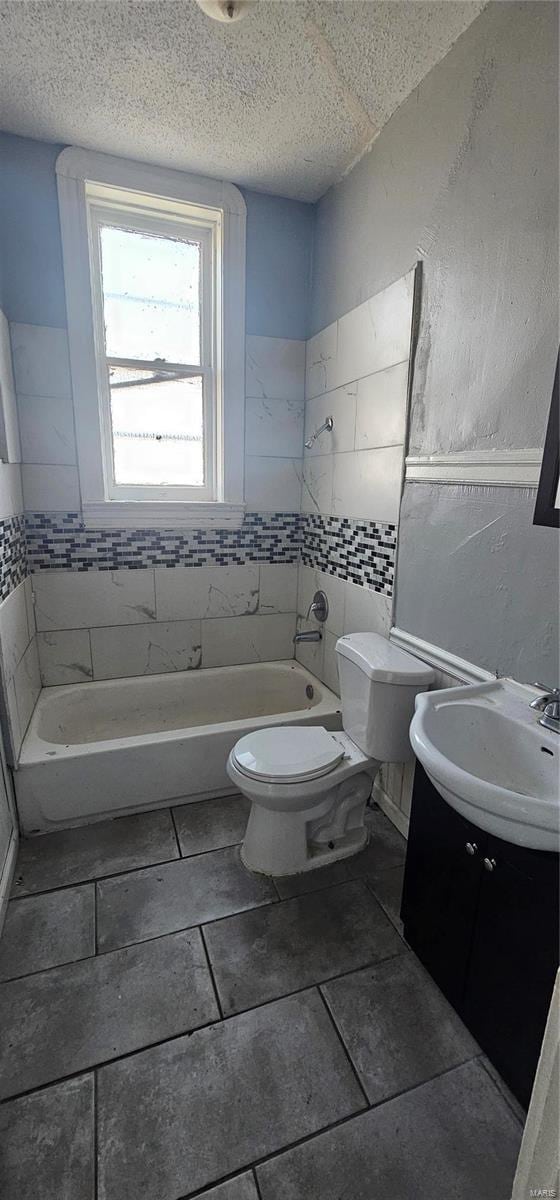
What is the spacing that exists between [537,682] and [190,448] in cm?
194

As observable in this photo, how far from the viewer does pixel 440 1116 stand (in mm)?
1066

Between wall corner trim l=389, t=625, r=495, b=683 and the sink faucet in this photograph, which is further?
wall corner trim l=389, t=625, r=495, b=683

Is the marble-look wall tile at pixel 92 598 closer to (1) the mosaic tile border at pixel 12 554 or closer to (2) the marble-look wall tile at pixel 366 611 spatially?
(1) the mosaic tile border at pixel 12 554

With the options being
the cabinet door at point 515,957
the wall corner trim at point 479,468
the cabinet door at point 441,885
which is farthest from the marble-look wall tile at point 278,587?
the cabinet door at point 515,957

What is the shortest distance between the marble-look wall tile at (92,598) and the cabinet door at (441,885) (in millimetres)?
1602

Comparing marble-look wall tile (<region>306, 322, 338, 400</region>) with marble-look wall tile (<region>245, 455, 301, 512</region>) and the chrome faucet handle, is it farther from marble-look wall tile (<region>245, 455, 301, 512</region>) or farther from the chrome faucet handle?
the chrome faucet handle

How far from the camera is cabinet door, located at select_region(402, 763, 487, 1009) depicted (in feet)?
3.81

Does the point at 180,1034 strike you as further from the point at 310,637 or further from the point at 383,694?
the point at 310,637

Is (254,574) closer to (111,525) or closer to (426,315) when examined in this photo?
(111,525)

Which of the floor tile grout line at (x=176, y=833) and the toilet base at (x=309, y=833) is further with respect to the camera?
the floor tile grout line at (x=176, y=833)

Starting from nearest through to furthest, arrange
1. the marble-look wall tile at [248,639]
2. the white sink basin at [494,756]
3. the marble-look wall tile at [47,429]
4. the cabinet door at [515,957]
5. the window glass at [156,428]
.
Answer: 1. the white sink basin at [494,756]
2. the cabinet door at [515,957]
3. the marble-look wall tile at [47,429]
4. the window glass at [156,428]
5. the marble-look wall tile at [248,639]

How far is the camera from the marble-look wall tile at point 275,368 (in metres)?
2.40

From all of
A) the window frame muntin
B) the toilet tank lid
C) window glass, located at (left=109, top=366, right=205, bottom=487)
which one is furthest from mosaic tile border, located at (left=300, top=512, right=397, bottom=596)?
window glass, located at (left=109, top=366, right=205, bottom=487)

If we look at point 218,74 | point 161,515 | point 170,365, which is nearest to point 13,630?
point 161,515
